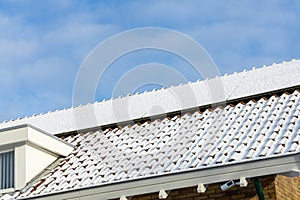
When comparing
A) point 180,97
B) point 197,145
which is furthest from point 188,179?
point 180,97

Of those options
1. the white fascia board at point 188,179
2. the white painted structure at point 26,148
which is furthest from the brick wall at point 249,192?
the white painted structure at point 26,148

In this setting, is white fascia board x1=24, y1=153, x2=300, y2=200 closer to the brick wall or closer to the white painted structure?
the brick wall

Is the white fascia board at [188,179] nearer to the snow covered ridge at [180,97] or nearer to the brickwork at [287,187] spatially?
the brickwork at [287,187]

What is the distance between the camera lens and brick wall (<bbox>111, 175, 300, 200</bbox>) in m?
9.66

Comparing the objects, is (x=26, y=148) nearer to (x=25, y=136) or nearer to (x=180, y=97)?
(x=25, y=136)

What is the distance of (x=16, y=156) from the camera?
41.0ft

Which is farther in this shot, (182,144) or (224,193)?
(182,144)

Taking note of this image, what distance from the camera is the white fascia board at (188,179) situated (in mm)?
9039

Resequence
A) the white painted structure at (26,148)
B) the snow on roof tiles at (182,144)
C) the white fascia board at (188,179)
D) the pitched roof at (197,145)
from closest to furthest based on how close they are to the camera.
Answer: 1. the white fascia board at (188,179)
2. the pitched roof at (197,145)
3. the snow on roof tiles at (182,144)
4. the white painted structure at (26,148)

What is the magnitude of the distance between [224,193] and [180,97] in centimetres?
468

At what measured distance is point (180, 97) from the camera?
1438 centimetres

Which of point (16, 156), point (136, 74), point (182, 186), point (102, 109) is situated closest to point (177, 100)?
point (136, 74)

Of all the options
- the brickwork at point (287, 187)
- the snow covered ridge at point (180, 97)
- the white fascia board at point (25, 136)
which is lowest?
the brickwork at point (287, 187)

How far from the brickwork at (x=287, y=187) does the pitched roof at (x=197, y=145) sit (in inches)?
21.2
